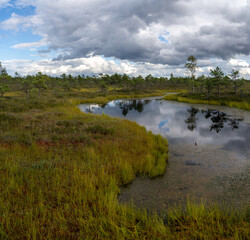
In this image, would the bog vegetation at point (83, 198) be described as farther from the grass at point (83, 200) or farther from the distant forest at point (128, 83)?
the distant forest at point (128, 83)

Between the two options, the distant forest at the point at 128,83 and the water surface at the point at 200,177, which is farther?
the distant forest at the point at 128,83

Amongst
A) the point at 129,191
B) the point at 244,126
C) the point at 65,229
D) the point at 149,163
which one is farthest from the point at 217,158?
the point at 244,126

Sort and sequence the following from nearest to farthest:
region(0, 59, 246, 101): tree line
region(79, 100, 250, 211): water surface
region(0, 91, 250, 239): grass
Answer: region(0, 91, 250, 239): grass < region(79, 100, 250, 211): water surface < region(0, 59, 246, 101): tree line

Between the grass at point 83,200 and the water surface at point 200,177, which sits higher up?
the grass at point 83,200

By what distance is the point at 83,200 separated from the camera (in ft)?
16.7

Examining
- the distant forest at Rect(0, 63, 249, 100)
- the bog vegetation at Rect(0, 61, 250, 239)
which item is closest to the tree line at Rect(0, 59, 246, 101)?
the distant forest at Rect(0, 63, 249, 100)

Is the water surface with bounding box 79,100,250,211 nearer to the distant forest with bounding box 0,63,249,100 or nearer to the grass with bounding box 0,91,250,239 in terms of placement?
the grass with bounding box 0,91,250,239

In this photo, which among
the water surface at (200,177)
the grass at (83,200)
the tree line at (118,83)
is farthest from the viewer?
the tree line at (118,83)

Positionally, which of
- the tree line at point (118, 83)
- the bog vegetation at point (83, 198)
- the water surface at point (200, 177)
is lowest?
the water surface at point (200, 177)

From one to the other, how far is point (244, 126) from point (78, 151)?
18.6m

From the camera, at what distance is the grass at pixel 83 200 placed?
386cm

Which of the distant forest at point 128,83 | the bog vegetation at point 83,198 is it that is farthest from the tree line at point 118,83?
the bog vegetation at point 83,198

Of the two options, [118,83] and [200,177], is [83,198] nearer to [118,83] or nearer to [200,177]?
[200,177]

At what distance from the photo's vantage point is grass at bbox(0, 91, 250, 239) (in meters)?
3.86
